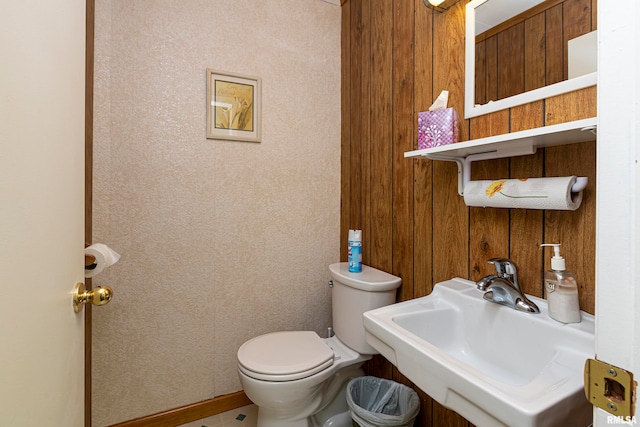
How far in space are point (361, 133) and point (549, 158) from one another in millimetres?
999

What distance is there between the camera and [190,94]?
60.3 inches

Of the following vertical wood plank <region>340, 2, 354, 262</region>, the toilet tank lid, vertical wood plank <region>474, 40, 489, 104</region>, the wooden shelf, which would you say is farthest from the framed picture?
vertical wood plank <region>474, 40, 489, 104</region>

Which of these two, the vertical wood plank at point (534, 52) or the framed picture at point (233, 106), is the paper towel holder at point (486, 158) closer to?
the vertical wood plank at point (534, 52)

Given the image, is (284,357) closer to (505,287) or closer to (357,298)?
(357,298)

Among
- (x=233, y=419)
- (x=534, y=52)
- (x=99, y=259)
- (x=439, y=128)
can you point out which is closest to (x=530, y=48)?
(x=534, y=52)

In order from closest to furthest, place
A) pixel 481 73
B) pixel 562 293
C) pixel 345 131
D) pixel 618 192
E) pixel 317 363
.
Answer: pixel 618 192 → pixel 562 293 → pixel 481 73 → pixel 317 363 → pixel 345 131

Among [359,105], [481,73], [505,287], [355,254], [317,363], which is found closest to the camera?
[505,287]

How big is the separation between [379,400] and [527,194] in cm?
111

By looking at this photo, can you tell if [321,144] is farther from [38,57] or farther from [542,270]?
[38,57]

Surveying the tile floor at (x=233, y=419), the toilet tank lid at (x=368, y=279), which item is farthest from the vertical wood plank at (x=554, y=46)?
the tile floor at (x=233, y=419)

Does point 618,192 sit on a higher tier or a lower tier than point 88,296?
higher

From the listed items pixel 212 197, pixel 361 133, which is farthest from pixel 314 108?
pixel 212 197

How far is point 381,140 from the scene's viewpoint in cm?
157

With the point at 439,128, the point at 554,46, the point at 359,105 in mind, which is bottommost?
the point at 439,128
